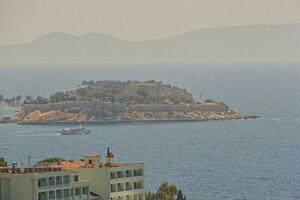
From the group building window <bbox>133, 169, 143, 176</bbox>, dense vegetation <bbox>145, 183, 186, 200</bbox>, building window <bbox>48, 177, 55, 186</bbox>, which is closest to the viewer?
building window <bbox>48, 177, 55, 186</bbox>

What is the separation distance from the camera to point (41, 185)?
81.4 ft

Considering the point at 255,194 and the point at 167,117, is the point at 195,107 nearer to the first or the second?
the point at 167,117

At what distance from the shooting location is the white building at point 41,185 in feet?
81.0

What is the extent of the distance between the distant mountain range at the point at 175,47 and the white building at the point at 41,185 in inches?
5907

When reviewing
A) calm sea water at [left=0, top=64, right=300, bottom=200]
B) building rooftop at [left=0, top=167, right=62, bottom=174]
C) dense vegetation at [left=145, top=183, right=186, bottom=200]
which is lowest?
calm sea water at [left=0, top=64, right=300, bottom=200]

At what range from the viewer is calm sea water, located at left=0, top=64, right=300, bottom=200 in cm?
4559

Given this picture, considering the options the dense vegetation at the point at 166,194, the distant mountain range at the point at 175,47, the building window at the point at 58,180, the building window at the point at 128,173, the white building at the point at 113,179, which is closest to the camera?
the building window at the point at 58,180

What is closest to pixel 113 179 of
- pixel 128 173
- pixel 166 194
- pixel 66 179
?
pixel 128 173

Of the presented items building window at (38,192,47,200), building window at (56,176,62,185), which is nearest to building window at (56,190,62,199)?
building window at (56,176,62,185)

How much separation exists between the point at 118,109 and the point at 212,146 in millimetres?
21941

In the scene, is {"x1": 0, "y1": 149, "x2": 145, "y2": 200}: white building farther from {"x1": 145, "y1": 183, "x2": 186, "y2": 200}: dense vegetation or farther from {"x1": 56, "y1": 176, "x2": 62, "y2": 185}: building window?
{"x1": 145, "y1": 183, "x2": 186, "y2": 200}: dense vegetation

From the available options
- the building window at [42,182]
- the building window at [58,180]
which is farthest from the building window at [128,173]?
the building window at [42,182]

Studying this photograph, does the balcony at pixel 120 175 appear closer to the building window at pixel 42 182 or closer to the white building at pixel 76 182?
the white building at pixel 76 182

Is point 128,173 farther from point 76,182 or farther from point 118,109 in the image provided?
point 118,109
